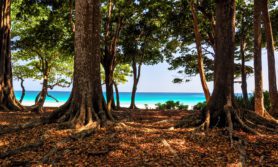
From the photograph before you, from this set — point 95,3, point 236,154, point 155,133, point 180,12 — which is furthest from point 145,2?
point 236,154

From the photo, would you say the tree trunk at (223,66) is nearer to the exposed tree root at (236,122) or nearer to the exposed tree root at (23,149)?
the exposed tree root at (236,122)

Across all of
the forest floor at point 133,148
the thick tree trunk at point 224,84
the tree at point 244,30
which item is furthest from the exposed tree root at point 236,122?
the tree at point 244,30

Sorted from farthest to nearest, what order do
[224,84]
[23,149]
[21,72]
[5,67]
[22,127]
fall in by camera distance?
[21,72] → [5,67] → [224,84] → [22,127] → [23,149]

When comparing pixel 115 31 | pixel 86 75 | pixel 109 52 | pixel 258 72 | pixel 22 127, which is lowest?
pixel 22 127

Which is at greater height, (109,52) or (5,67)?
(109,52)

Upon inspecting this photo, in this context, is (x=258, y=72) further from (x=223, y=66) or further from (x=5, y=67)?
(x=5, y=67)

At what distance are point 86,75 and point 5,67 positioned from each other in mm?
8540

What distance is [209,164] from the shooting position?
17.1 feet

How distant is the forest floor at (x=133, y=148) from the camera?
5305mm

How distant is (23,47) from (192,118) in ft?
57.3

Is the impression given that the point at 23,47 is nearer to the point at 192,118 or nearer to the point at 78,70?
the point at 78,70

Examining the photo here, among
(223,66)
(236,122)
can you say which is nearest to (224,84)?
(223,66)

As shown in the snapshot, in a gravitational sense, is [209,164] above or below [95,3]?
below

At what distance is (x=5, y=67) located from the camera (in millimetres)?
14227
